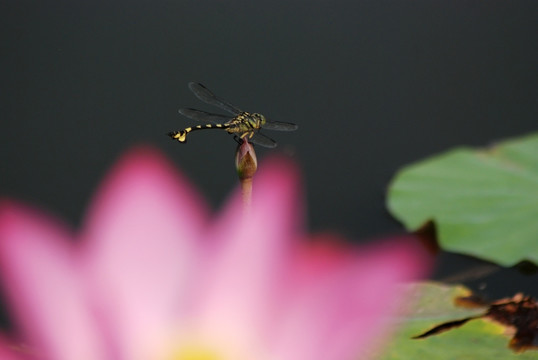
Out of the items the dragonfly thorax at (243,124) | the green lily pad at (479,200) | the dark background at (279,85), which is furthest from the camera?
the dark background at (279,85)

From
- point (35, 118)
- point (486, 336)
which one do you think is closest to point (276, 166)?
point (486, 336)

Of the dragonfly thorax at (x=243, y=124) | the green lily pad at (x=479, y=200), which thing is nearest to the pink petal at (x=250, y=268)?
the dragonfly thorax at (x=243, y=124)

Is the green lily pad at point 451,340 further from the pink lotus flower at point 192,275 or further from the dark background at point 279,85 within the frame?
the dark background at point 279,85

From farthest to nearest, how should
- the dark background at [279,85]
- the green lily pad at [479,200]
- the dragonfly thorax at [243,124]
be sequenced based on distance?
the dark background at [279,85]
the green lily pad at [479,200]
the dragonfly thorax at [243,124]

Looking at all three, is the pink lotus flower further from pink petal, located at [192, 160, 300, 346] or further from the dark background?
the dark background

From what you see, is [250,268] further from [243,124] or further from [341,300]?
[243,124]

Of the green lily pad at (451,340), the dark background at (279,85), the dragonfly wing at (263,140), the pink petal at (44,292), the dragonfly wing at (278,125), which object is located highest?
the dark background at (279,85)

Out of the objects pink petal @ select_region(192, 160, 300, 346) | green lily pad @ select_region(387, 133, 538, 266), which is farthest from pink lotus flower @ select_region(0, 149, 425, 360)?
green lily pad @ select_region(387, 133, 538, 266)

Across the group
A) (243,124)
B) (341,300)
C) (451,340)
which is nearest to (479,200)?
(451,340)
